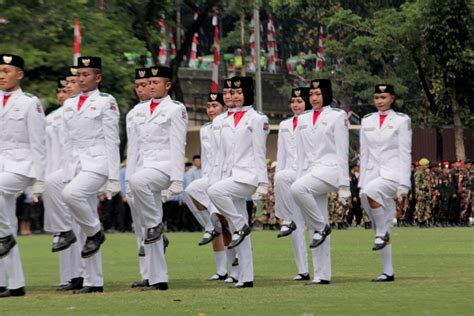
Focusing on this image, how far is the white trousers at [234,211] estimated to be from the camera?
693 inches

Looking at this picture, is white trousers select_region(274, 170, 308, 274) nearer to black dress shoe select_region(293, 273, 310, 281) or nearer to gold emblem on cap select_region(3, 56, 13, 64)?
black dress shoe select_region(293, 273, 310, 281)

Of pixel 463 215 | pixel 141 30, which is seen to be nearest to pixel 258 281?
pixel 141 30

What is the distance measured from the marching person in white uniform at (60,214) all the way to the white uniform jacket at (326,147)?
8.66ft

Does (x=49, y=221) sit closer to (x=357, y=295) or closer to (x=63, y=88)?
(x=63, y=88)

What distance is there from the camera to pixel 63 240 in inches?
681

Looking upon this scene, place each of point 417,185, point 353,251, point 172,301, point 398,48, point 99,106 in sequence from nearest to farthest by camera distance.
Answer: point 172,301
point 99,106
point 353,251
point 417,185
point 398,48

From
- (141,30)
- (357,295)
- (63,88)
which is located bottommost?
(357,295)

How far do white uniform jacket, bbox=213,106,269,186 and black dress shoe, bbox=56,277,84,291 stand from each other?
1944 mm

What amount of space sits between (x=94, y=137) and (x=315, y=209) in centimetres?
278

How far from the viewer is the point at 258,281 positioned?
18891 millimetres

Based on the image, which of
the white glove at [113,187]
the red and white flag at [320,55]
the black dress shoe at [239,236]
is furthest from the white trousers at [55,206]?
the red and white flag at [320,55]

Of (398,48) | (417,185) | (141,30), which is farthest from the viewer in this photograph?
(398,48)

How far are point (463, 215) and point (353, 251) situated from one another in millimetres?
19466

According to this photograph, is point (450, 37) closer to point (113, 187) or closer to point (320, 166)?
point (320, 166)
